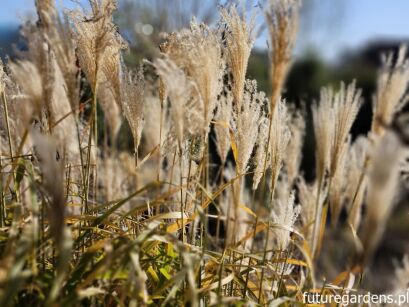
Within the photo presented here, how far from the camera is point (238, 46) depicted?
7.11 ft

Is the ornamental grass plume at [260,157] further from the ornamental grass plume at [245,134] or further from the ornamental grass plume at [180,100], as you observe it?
the ornamental grass plume at [180,100]

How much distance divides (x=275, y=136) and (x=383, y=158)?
3.97ft

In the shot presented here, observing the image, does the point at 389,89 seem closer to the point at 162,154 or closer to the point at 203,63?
the point at 203,63

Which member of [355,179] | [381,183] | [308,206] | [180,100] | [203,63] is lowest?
[308,206]

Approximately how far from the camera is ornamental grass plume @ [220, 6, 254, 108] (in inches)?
85.0

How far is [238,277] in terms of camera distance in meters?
2.22

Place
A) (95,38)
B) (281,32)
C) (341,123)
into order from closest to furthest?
(281,32) → (95,38) → (341,123)

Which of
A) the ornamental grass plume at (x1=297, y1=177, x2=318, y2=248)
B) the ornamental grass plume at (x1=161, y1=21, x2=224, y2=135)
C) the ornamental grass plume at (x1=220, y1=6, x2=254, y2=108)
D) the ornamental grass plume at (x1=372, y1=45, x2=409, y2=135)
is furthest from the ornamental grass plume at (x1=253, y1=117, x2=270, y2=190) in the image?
the ornamental grass plume at (x1=297, y1=177, x2=318, y2=248)

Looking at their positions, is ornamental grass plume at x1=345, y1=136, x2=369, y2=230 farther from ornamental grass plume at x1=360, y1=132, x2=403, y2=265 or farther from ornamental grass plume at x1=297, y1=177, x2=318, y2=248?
ornamental grass plume at x1=360, y1=132, x2=403, y2=265

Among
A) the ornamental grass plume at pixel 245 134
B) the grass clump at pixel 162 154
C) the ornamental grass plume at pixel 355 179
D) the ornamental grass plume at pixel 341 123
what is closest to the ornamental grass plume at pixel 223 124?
the grass clump at pixel 162 154

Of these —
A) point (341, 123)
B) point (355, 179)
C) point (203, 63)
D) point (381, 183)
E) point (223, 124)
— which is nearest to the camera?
point (381, 183)

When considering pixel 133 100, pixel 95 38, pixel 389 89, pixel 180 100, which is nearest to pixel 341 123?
pixel 389 89

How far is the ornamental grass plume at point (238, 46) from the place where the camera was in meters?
2.16

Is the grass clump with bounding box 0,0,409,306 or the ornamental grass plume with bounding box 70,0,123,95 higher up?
the ornamental grass plume with bounding box 70,0,123,95
